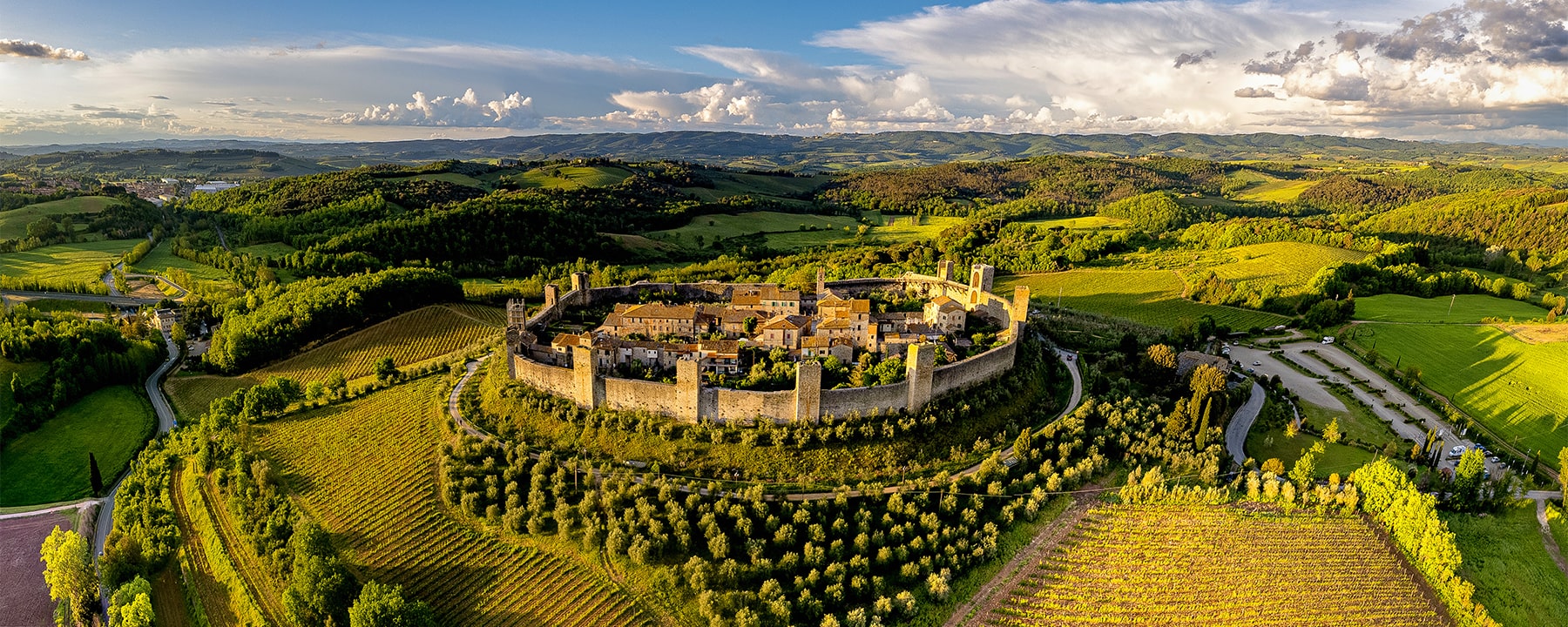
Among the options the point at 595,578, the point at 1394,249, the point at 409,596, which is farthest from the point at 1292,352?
the point at 409,596

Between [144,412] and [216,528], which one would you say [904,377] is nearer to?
[216,528]

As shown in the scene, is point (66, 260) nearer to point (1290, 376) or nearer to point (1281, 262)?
point (1290, 376)

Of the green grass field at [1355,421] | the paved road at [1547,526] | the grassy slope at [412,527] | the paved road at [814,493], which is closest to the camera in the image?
the grassy slope at [412,527]

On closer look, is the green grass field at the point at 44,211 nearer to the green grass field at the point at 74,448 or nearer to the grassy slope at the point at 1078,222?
the green grass field at the point at 74,448

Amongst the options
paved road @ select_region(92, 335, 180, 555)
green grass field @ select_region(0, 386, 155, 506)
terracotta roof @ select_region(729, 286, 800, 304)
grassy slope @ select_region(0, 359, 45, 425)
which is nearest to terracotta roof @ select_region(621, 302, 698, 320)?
terracotta roof @ select_region(729, 286, 800, 304)

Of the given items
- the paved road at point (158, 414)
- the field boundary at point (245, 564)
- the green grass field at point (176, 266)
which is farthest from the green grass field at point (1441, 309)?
the green grass field at point (176, 266)
